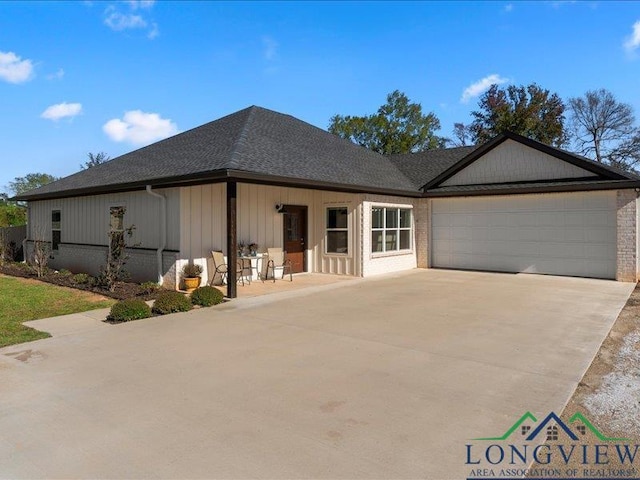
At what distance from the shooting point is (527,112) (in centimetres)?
3238

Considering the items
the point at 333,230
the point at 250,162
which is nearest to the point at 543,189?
the point at 333,230

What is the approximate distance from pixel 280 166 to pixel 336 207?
3.56 metres

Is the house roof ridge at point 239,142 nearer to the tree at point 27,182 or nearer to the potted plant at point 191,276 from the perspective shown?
the potted plant at point 191,276

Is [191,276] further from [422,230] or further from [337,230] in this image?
[422,230]

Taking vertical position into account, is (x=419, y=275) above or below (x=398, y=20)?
below

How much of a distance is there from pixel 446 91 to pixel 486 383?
22.1 meters

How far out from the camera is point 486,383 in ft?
14.3

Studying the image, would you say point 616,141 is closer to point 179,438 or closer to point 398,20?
point 398,20

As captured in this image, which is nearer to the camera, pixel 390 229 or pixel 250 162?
pixel 250 162

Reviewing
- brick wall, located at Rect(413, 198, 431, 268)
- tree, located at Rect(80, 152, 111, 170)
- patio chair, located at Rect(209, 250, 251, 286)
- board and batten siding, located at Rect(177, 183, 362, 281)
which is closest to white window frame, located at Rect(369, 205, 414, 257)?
brick wall, located at Rect(413, 198, 431, 268)

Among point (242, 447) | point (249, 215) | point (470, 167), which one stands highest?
point (470, 167)

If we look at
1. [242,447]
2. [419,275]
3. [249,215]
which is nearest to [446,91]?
[419,275]

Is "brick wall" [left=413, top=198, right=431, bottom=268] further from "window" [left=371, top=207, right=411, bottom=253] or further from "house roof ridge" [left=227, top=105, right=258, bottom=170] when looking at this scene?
"house roof ridge" [left=227, top=105, right=258, bottom=170]

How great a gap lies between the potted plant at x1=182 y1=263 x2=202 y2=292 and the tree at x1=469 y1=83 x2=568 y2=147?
95.8ft
